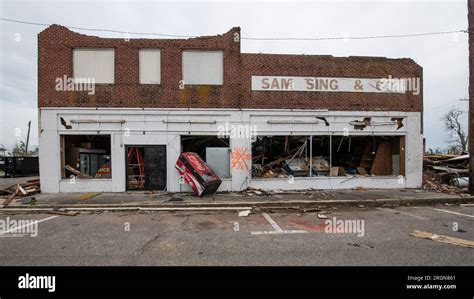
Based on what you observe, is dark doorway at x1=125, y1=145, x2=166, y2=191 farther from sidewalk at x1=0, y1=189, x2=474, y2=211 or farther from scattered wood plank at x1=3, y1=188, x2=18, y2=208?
scattered wood plank at x1=3, y1=188, x2=18, y2=208

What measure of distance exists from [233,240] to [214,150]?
668 cm

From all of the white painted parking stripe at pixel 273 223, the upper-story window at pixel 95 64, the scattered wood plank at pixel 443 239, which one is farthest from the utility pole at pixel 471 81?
the upper-story window at pixel 95 64

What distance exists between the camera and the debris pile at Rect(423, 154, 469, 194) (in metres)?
12.2

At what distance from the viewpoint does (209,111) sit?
11742 millimetres

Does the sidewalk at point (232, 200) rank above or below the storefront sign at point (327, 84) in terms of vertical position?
below

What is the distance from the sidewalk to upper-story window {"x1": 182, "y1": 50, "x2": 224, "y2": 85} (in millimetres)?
5309

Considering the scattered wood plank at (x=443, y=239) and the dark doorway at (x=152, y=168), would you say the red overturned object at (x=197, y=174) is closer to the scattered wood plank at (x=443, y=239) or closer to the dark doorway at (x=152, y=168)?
the dark doorway at (x=152, y=168)

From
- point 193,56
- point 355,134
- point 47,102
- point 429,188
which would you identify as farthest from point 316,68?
point 47,102

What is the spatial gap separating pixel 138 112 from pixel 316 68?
874 centimetres

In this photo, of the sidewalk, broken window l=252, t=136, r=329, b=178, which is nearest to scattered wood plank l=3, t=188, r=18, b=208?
the sidewalk

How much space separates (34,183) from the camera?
12.0 m

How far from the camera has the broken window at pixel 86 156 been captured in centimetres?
1170

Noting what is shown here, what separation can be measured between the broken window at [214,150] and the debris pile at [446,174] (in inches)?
390
